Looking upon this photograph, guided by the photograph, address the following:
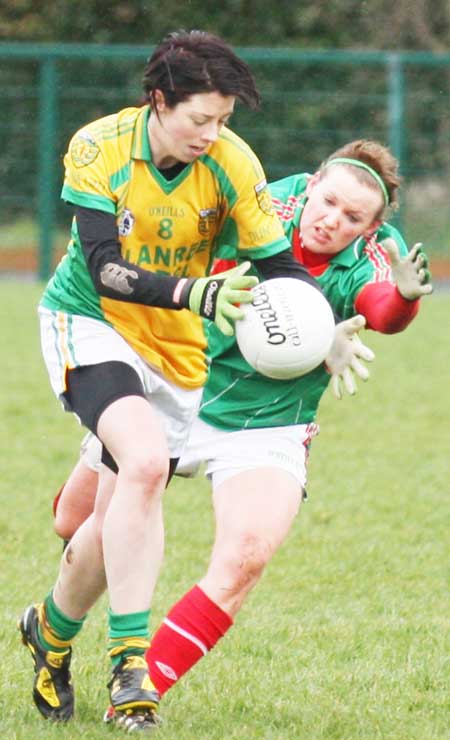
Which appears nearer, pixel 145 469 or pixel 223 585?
pixel 145 469

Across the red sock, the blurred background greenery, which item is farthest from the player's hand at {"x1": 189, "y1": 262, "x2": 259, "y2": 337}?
the blurred background greenery

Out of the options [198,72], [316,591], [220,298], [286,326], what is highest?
[198,72]

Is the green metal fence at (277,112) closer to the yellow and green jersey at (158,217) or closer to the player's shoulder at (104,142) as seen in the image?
the yellow and green jersey at (158,217)

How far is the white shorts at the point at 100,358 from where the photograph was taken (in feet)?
13.7

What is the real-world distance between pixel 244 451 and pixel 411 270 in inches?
29.5

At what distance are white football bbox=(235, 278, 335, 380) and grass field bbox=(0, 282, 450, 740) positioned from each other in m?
0.99

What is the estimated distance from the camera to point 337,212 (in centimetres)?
461

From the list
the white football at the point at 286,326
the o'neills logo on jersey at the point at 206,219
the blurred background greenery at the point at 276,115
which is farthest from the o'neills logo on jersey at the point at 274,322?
the blurred background greenery at the point at 276,115

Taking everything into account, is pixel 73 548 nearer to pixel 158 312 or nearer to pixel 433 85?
pixel 158 312

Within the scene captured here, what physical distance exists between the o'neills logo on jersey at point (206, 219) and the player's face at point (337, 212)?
517 millimetres

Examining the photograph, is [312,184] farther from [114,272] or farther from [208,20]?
[208,20]

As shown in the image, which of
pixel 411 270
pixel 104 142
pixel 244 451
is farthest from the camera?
pixel 244 451

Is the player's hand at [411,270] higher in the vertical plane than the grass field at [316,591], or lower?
higher

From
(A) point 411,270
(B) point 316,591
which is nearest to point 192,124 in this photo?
(A) point 411,270
